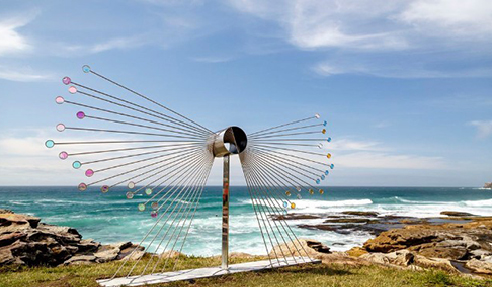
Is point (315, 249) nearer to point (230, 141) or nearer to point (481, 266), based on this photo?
point (481, 266)

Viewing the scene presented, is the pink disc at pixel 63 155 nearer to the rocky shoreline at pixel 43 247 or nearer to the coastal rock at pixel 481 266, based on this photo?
the rocky shoreline at pixel 43 247

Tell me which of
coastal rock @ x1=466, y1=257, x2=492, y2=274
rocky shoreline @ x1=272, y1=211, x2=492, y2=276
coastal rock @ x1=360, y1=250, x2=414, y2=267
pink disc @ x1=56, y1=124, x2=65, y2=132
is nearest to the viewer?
pink disc @ x1=56, y1=124, x2=65, y2=132

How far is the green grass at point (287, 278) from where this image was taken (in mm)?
5961

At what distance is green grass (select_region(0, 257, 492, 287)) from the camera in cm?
596

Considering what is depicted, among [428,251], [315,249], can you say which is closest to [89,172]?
[315,249]

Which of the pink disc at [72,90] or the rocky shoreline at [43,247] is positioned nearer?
the pink disc at [72,90]

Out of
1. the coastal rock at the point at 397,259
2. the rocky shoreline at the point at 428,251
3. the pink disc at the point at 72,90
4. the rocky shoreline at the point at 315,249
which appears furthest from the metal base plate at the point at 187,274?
the pink disc at the point at 72,90

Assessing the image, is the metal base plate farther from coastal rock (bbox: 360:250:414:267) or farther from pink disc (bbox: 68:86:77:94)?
pink disc (bbox: 68:86:77:94)

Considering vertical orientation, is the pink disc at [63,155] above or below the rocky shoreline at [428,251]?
above

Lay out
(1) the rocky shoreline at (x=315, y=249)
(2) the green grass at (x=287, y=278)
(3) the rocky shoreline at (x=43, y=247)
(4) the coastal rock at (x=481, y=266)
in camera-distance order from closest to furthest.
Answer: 1. (2) the green grass at (x=287, y=278)
2. (3) the rocky shoreline at (x=43, y=247)
3. (1) the rocky shoreline at (x=315, y=249)
4. (4) the coastal rock at (x=481, y=266)

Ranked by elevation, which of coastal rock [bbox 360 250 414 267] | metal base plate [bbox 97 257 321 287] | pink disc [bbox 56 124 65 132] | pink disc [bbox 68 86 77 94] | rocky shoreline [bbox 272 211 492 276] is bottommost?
rocky shoreline [bbox 272 211 492 276]

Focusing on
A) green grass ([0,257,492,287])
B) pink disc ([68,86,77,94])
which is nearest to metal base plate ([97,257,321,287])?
green grass ([0,257,492,287])

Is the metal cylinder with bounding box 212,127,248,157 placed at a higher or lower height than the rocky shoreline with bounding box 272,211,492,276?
higher

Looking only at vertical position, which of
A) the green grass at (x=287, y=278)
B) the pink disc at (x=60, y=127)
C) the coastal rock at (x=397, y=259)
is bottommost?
the coastal rock at (x=397, y=259)
